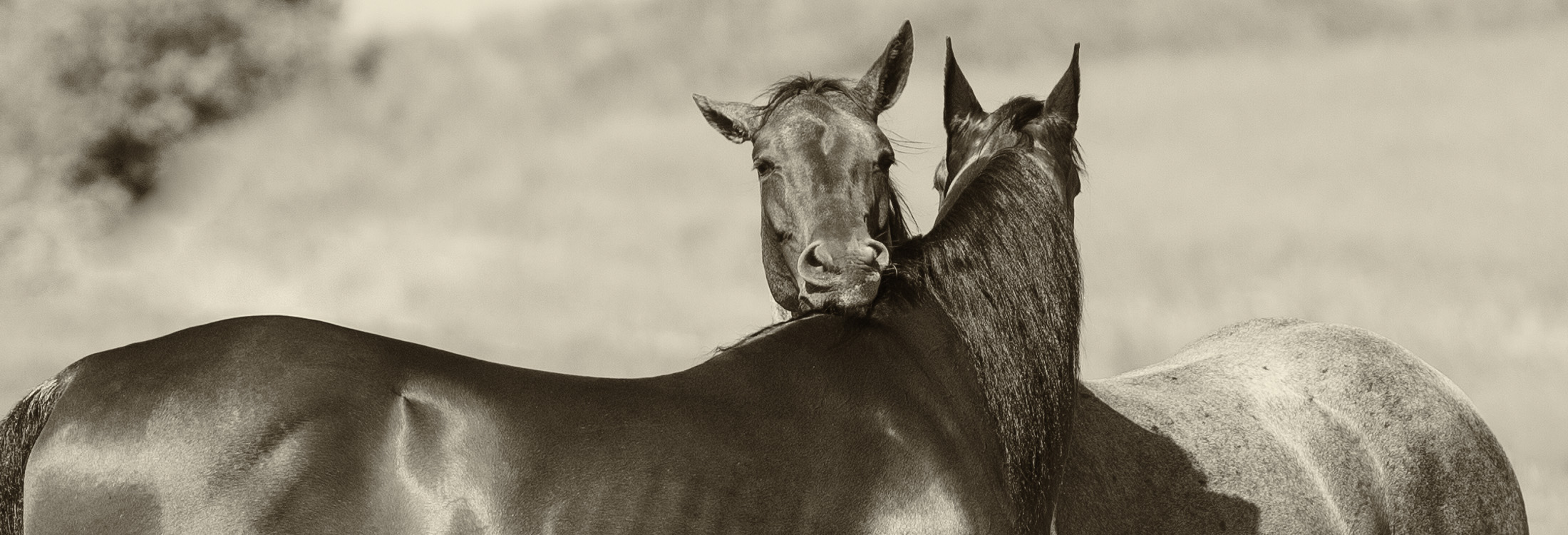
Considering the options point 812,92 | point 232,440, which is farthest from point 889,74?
point 232,440

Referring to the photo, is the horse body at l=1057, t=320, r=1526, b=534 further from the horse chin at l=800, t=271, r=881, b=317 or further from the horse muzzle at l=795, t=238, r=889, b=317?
the horse chin at l=800, t=271, r=881, b=317

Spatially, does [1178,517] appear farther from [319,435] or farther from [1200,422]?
[319,435]

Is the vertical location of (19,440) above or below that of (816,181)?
below

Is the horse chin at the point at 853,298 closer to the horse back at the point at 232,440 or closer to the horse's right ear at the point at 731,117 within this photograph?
the horse back at the point at 232,440

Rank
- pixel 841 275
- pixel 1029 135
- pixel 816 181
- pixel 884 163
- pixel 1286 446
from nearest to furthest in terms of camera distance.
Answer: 1. pixel 841 275
2. pixel 1029 135
3. pixel 816 181
4. pixel 1286 446
5. pixel 884 163

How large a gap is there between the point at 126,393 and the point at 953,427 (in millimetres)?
2271

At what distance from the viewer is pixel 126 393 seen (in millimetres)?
3398

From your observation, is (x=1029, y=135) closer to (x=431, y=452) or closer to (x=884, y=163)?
(x=884, y=163)

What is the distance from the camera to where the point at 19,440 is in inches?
142

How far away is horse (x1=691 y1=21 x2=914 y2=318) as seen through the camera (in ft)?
19.2

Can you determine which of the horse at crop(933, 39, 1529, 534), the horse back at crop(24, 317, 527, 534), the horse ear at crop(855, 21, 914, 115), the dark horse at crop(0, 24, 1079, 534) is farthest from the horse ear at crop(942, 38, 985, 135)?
the horse back at crop(24, 317, 527, 534)

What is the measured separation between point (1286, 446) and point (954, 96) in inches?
88.9

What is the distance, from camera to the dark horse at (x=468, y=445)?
330cm

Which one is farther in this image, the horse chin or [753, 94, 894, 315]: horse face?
[753, 94, 894, 315]: horse face
